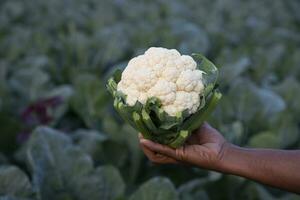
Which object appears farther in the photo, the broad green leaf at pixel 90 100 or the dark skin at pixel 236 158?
the broad green leaf at pixel 90 100

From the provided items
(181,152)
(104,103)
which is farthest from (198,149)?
(104,103)

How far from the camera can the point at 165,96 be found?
5.06 feet

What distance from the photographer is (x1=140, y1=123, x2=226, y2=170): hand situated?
156 cm

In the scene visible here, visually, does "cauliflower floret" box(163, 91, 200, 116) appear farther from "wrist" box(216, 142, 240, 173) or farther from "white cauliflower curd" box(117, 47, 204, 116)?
"wrist" box(216, 142, 240, 173)


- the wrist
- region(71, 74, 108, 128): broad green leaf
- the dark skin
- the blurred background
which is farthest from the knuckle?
region(71, 74, 108, 128): broad green leaf

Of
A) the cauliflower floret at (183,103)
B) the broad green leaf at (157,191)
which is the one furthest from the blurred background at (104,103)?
the cauliflower floret at (183,103)

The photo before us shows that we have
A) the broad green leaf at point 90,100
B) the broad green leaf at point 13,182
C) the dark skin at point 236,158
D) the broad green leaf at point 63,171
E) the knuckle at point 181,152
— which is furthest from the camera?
the broad green leaf at point 90,100

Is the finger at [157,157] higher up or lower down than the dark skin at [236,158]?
lower down

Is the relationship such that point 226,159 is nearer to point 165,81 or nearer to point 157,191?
A: point 165,81

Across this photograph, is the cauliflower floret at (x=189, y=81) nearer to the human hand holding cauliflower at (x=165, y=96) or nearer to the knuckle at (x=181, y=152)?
the human hand holding cauliflower at (x=165, y=96)

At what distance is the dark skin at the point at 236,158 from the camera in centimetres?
147

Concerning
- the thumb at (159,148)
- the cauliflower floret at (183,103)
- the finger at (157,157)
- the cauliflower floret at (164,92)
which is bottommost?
the finger at (157,157)

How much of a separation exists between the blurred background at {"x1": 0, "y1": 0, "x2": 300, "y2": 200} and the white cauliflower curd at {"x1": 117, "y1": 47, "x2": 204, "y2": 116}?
56cm

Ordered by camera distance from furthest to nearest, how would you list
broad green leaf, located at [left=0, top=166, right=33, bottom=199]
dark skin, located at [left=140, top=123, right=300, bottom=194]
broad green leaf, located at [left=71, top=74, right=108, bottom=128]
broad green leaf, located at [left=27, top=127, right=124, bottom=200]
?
broad green leaf, located at [left=71, top=74, right=108, bottom=128]
broad green leaf, located at [left=27, top=127, right=124, bottom=200]
broad green leaf, located at [left=0, top=166, right=33, bottom=199]
dark skin, located at [left=140, top=123, right=300, bottom=194]
